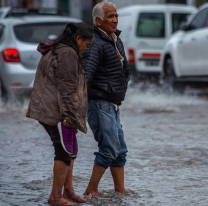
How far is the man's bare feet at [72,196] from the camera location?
5102 millimetres

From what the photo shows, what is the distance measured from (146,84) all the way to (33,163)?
10293mm

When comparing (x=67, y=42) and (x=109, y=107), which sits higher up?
(x=67, y=42)

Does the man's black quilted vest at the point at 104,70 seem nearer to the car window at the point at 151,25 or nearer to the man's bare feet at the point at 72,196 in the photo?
the man's bare feet at the point at 72,196

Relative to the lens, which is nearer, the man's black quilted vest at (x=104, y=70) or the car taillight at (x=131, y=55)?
the man's black quilted vest at (x=104, y=70)

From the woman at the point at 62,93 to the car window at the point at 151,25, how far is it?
11691mm

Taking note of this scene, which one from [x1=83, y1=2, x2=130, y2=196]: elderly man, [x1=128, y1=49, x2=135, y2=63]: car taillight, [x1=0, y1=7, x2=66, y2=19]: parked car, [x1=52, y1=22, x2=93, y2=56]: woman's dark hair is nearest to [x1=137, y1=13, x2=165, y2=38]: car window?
[x1=128, y1=49, x2=135, y2=63]: car taillight

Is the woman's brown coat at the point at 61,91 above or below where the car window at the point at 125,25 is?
above

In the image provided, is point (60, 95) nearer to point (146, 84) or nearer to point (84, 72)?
point (84, 72)

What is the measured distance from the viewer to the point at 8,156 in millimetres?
7148

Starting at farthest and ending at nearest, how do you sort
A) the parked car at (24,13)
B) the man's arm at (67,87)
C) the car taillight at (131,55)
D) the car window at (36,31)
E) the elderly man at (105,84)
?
the car taillight at (131,55) < the parked car at (24,13) < the car window at (36,31) < the elderly man at (105,84) < the man's arm at (67,87)

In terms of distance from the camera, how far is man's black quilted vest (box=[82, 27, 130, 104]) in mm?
5012

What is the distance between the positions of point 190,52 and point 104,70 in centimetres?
884

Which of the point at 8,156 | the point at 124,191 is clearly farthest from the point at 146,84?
the point at 124,191

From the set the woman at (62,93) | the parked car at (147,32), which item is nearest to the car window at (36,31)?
the parked car at (147,32)
